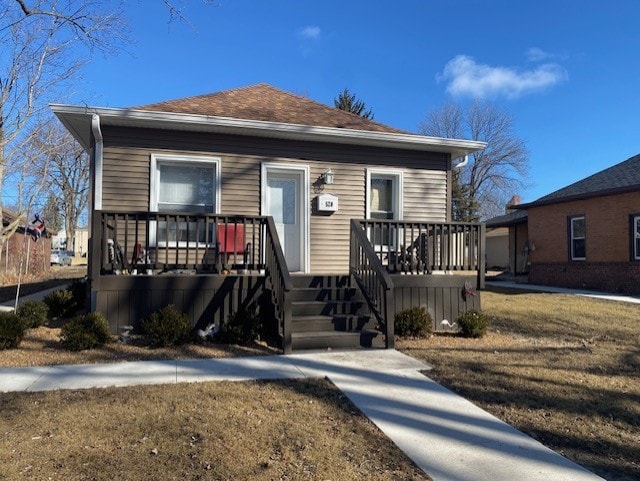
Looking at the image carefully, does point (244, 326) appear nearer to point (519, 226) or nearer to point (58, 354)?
point (58, 354)

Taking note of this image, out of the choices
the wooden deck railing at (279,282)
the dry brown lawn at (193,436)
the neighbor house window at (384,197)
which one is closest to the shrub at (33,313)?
the dry brown lawn at (193,436)

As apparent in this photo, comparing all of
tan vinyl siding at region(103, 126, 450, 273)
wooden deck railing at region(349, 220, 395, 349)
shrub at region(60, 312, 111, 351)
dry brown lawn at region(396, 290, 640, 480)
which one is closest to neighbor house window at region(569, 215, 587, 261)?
dry brown lawn at region(396, 290, 640, 480)

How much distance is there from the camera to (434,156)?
9.51 m

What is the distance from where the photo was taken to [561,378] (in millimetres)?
4867

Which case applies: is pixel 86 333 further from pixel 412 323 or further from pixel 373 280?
pixel 412 323

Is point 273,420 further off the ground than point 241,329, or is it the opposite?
point 241,329

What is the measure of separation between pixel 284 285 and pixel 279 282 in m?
0.36

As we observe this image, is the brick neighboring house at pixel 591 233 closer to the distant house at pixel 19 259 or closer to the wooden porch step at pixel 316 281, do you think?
the wooden porch step at pixel 316 281

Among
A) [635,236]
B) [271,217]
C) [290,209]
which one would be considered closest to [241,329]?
[271,217]

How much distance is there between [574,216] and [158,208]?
14685 mm

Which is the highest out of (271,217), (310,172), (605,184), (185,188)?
(605,184)

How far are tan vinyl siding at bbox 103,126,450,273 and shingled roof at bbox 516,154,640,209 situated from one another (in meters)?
8.56

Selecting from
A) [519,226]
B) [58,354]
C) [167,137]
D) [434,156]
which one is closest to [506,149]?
[519,226]

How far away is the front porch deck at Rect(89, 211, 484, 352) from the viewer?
20.4ft
